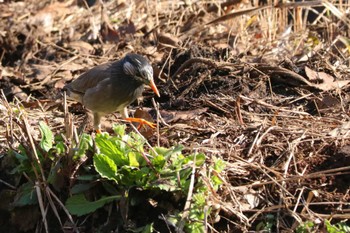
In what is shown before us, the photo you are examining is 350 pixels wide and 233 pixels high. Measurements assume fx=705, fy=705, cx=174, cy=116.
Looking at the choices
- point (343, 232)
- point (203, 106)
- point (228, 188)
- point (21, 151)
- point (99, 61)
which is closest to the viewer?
point (343, 232)

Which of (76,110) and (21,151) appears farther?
(76,110)

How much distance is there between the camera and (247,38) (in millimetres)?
7742

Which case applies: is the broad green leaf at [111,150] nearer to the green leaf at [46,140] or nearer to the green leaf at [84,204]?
the green leaf at [84,204]

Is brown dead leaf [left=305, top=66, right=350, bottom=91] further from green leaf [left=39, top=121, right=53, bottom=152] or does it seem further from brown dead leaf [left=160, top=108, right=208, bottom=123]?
green leaf [left=39, top=121, right=53, bottom=152]

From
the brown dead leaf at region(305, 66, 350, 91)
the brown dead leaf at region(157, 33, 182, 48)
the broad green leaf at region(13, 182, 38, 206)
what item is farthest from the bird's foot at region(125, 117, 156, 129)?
the brown dead leaf at region(157, 33, 182, 48)

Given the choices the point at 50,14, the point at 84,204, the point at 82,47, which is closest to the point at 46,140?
the point at 84,204

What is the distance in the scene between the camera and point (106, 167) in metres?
4.34

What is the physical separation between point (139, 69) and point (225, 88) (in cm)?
80

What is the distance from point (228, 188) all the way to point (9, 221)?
145 centimetres

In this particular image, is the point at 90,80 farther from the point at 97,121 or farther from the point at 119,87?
the point at 97,121

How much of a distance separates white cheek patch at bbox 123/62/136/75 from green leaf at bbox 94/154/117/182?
1.73 m

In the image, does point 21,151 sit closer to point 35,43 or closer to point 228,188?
point 228,188

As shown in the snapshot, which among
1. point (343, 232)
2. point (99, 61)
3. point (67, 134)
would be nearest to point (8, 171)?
point (67, 134)

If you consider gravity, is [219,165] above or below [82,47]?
above
